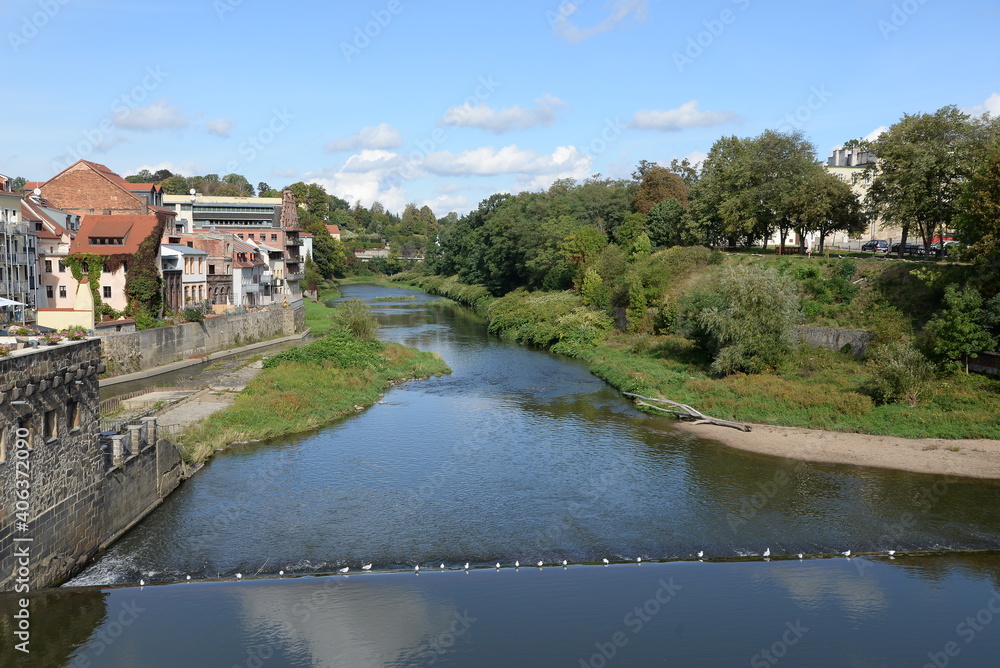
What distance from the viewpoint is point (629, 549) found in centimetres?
2350

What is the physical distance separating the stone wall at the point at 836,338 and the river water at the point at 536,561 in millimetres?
15767

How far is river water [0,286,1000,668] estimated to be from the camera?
18234 mm

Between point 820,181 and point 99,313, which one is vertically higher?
point 820,181

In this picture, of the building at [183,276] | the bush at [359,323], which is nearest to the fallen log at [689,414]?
the bush at [359,323]

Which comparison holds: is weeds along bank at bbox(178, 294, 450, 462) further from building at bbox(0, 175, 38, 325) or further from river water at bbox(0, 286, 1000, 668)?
building at bbox(0, 175, 38, 325)

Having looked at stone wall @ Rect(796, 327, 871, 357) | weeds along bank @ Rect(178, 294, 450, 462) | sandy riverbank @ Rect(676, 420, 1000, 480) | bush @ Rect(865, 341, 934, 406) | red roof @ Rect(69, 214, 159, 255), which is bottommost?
sandy riverbank @ Rect(676, 420, 1000, 480)

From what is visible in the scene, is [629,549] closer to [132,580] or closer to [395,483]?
[395,483]

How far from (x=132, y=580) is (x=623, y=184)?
3833 inches

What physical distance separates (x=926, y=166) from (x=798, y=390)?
18.5 m

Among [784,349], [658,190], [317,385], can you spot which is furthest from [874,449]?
[658,190]

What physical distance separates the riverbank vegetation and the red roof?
34.0 meters

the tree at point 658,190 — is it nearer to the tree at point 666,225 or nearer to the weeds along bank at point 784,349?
the tree at point 666,225

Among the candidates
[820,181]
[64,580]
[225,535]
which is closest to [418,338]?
[820,181]

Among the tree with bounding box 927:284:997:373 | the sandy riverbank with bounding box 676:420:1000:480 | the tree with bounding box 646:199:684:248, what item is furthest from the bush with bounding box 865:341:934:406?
the tree with bounding box 646:199:684:248
